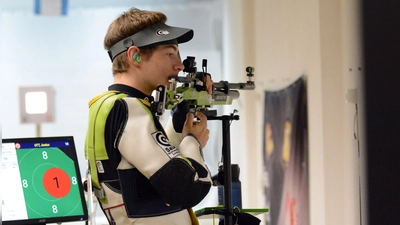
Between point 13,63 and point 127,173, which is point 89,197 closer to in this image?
point 127,173

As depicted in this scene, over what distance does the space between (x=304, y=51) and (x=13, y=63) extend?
2.02 metres

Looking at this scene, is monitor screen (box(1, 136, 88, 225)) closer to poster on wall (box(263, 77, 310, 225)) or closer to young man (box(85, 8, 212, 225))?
young man (box(85, 8, 212, 225))

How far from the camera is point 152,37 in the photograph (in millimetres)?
1340

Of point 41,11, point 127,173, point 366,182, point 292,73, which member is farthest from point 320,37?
point 41,11

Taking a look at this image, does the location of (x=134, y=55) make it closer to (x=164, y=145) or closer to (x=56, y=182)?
(x=164, y=145)

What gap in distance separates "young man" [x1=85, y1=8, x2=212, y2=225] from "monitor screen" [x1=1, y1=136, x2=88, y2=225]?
246 mm

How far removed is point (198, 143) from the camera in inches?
51.2

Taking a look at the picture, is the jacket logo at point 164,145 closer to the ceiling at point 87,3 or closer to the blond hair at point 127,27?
the blond hair at point 127,27

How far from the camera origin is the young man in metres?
1.18

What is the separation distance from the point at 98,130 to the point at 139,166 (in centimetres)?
14

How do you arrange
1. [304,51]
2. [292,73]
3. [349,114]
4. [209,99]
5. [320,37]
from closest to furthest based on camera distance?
[209,99], [349,114], [320,37], [304,51], [292,73]

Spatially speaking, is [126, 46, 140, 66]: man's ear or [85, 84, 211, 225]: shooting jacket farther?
[126, 46, 140, 66]: man's ear

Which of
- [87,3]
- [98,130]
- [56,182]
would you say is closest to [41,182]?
[56,182]

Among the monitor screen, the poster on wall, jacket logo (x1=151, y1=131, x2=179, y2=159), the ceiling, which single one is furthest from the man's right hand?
the ceiling
